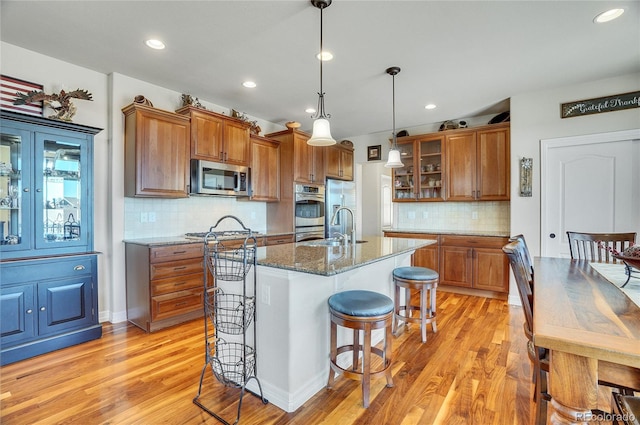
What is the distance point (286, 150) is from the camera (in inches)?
183

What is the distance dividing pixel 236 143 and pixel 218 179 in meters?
0.55

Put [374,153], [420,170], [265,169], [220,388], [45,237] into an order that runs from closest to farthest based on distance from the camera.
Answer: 1. [220,388]
2. [45,237]
3. [265,169]
4. [420,170]
5. [374,153]

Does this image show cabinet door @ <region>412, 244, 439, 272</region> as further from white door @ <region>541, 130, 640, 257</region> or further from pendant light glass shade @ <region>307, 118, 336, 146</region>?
pendant light glass shade @ <region>307, 118, 336, 146</region>

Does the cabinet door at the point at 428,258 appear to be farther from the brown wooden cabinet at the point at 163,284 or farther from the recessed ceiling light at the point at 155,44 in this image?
the recessed ceiling light at the point at 155,44

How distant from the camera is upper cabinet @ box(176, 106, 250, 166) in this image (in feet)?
11.7

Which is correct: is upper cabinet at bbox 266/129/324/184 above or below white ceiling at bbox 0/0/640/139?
below

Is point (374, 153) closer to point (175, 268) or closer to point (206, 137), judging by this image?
point (206, 137)

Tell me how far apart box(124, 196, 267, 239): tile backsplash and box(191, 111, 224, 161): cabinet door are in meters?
0.64

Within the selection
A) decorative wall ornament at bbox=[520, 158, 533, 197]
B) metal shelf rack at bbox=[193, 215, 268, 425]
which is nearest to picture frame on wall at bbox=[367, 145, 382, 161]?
decorative wall ornament at bbox=[520, 158, 533, 197]

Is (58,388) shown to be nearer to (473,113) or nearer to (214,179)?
(214,179)

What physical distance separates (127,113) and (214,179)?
3.65ft

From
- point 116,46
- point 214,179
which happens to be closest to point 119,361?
point 214,179

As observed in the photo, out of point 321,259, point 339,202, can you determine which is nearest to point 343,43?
point 321,259

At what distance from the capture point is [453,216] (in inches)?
194
